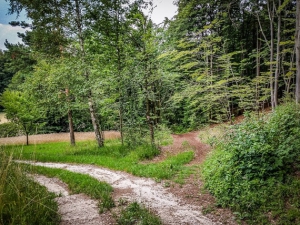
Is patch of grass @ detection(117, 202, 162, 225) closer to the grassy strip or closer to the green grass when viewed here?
the grassy strip

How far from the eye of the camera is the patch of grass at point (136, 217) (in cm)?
366

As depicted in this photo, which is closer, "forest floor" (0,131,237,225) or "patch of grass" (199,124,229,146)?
"forest floor" (0,131,237,225)

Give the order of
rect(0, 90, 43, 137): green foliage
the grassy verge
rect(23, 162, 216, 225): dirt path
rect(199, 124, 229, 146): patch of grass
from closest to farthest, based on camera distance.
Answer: the grassy verge
rect(23, 162, 216, 225): dirt path
rect(199, 124, 229, 146): patch of grass
rect(0, 90, 43, 137): green foliage

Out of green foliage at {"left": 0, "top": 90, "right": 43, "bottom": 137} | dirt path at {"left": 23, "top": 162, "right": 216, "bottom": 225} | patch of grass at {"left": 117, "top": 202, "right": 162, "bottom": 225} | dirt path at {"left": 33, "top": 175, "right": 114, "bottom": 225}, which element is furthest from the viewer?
green foliage at {"left": 0, "top": 90, "right": 43, "bottom": 137}

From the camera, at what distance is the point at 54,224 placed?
141 inches

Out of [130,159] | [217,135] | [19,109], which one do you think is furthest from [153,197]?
[19,109]

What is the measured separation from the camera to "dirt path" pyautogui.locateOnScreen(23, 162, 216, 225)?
3961 mm

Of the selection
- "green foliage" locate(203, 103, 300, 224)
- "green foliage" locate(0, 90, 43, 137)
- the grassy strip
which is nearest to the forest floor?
the grassy strip

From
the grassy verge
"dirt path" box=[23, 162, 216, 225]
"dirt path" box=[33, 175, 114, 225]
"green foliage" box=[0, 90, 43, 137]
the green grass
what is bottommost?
"dirt path" box=[23, 162, 216, 225]

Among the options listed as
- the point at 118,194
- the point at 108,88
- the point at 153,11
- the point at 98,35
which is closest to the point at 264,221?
the point at 118,194

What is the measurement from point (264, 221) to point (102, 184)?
176 inches

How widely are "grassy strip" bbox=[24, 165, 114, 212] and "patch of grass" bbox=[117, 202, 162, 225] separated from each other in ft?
1.93

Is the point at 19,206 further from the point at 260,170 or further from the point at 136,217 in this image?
the point at 260,170

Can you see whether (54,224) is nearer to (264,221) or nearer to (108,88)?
(264,221)
